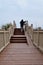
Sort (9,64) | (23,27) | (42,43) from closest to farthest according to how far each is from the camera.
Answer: (9,64) < (42,43) < (23,27)

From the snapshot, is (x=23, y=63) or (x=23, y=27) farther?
(x=23, y=27)

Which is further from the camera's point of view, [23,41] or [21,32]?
[21,32]

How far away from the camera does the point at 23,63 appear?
6.74 metres

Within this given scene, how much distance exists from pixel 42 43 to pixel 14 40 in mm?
8466

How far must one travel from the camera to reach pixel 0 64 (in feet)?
21.6

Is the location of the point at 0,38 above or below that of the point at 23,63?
above

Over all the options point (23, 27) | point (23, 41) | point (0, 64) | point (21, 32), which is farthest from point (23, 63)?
point (23, 27)

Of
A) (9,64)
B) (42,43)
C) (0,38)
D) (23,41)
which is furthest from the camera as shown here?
(23,41)

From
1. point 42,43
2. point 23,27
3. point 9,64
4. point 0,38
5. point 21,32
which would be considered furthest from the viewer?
point 23,27

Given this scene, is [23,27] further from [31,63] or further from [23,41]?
[31,63]

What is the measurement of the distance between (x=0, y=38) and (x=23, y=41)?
7.16m

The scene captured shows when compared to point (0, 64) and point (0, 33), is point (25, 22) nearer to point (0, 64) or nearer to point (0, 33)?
point (0, 33)

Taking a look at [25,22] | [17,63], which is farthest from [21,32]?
[17,63]

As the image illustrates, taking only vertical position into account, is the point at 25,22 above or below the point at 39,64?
above
